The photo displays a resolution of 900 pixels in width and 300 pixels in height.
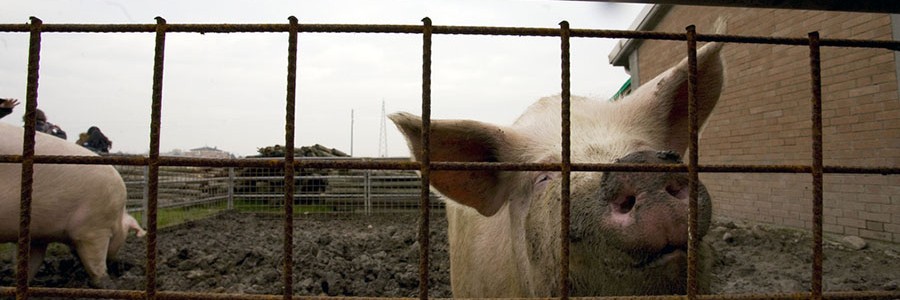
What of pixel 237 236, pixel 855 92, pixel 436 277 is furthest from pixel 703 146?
pixel 237 236

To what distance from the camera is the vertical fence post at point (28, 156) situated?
113 centimetres

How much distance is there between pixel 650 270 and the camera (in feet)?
4.90

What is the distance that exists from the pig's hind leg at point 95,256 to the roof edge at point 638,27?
9239 millimetres

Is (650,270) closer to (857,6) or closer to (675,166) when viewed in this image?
(675,166)

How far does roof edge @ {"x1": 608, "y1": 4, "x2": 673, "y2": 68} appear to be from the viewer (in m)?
10.8

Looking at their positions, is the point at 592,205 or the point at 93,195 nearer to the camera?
the point at 592,205

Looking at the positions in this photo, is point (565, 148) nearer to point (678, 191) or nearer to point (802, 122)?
point (678, 191)

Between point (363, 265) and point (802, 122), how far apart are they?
629 centimetres

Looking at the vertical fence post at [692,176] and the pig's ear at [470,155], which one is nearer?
the vertical fence post at [692,176]

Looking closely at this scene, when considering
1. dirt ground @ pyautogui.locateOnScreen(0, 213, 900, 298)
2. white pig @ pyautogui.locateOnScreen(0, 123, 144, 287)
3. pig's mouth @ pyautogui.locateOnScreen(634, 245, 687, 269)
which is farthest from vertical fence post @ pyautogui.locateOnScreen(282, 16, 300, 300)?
white pig @ pyautogui.locateOnScreen(0, 123, 144, 287)

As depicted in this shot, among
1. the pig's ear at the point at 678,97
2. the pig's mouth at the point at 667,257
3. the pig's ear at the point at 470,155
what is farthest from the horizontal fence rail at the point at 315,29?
the pig's ear at the point at 678,97

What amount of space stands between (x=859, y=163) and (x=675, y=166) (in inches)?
274

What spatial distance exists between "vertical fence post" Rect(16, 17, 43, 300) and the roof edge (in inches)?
396

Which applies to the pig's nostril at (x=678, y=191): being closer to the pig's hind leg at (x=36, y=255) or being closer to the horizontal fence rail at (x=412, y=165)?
the horizontal fence rail at (x=412, y=165)
